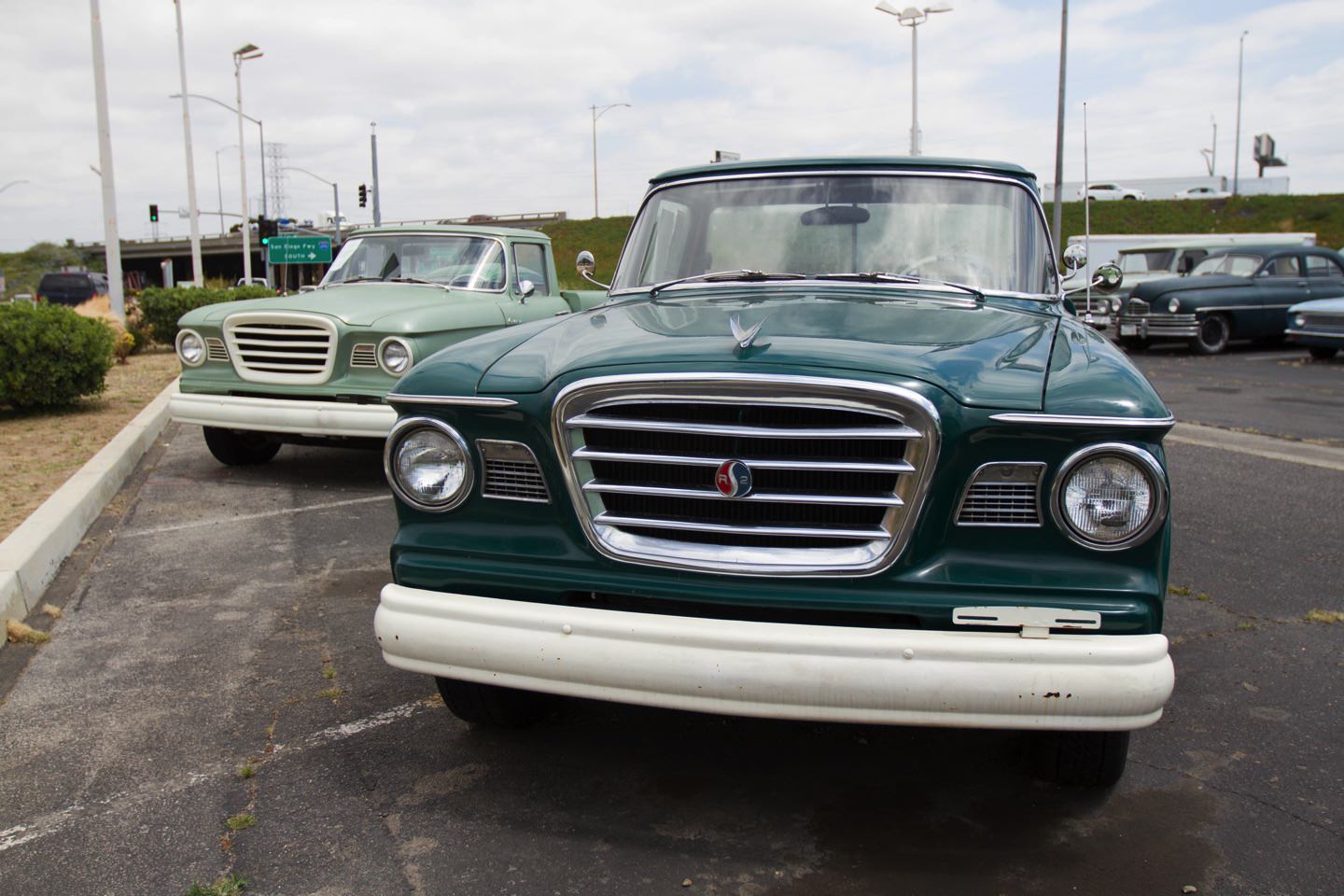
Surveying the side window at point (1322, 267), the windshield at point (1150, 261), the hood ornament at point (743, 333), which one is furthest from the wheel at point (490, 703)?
the windshield at point (1150, 261)

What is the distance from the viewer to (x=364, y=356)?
769cm

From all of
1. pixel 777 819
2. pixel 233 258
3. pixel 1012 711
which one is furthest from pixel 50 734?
pixel 233 258

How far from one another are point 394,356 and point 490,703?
443cm

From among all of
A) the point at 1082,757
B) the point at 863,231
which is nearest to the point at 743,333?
the point at 863,231

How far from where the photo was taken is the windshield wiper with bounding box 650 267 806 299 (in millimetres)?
4207

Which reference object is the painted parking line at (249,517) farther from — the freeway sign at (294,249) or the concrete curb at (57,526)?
the freeway sign at (294,249)

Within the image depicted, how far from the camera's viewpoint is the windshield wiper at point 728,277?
4207mm

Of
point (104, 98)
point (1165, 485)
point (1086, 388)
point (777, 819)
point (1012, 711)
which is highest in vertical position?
point (104, 98)

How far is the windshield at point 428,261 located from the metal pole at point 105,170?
11.9 m

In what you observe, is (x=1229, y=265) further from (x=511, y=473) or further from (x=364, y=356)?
(x=511, y=473)

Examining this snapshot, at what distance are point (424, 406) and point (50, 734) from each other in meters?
1.82

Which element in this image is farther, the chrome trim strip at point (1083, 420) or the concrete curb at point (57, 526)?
the concrete curb at point (57, 526)

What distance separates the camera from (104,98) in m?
19.7

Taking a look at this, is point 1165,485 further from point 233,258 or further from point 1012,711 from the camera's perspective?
point 233,258
